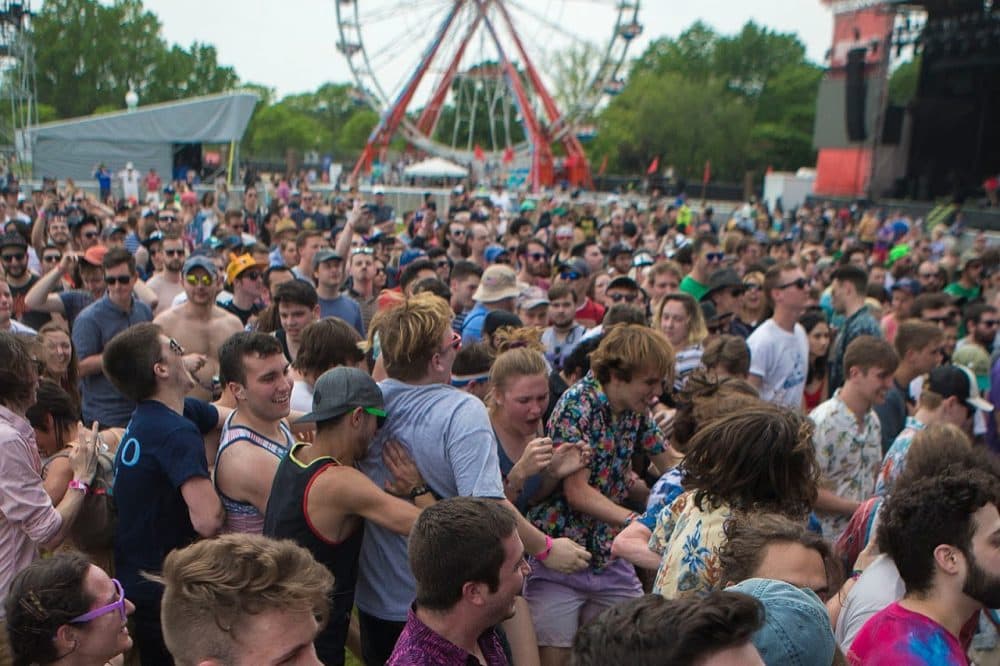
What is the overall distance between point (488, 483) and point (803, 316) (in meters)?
4.70

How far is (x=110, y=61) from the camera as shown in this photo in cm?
6206

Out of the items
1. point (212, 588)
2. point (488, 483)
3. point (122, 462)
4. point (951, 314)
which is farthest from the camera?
point (951, 314)

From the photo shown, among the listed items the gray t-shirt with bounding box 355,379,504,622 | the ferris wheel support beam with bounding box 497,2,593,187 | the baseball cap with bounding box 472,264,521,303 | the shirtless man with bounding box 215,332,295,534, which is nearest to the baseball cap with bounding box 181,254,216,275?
the baseball cap with bounding box 472,264,521,303

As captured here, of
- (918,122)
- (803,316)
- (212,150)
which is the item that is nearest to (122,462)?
(803,316)

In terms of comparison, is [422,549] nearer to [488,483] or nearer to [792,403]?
[488,483]

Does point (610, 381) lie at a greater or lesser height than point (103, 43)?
lesser

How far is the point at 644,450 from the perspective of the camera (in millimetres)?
3895

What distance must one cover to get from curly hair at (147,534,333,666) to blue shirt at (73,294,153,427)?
3222mm

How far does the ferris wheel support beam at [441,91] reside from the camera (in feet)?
159

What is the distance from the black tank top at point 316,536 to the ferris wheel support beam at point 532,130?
137 feet

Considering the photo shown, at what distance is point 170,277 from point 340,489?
5.38 meters

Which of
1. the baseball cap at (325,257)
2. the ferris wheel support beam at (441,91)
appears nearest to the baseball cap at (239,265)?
the baseball cap at (325,257)

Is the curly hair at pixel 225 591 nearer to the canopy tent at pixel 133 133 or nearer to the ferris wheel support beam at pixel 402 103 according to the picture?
the canopy tent at pixel 133 133

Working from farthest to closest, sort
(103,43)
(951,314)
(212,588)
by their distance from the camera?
1. (103,43)
2. (951,314)
3. (212,588)
